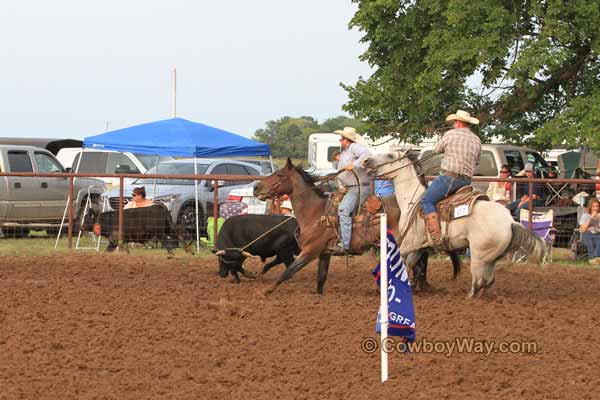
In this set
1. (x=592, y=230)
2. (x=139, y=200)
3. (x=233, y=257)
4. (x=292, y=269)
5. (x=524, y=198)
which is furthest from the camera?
(x=139, y=200)

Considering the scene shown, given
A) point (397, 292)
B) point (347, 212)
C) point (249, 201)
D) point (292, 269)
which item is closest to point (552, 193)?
point (249, 201)

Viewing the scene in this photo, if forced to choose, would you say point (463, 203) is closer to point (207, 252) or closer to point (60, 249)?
point (207, 252)

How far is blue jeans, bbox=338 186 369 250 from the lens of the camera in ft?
39.8

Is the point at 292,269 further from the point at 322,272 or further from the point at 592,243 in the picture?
the point at 592,243

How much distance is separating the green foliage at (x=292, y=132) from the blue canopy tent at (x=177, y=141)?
47.2 meters

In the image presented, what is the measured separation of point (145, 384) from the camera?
719cm

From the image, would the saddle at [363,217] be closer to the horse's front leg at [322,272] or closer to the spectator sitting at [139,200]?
the horse's front leg at [322,272]

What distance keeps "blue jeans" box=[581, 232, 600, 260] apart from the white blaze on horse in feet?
18.3

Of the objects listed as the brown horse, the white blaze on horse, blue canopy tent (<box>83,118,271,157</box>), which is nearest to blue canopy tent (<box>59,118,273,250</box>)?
blue canopy tent (<box>83,118,271,157</box>)

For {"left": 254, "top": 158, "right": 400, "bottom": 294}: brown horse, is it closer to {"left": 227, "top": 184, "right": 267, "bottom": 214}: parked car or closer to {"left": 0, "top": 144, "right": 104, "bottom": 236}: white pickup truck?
{"left": 227, "top": 184, "right": 267, "bottom": 214}: parked car

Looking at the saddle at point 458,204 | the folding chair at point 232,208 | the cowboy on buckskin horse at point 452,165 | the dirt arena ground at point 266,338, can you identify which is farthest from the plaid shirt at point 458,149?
the folding chair at point 232,208

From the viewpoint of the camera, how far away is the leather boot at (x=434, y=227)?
11742 millimetres

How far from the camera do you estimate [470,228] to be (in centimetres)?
1162

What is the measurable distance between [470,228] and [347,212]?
1458 mm
